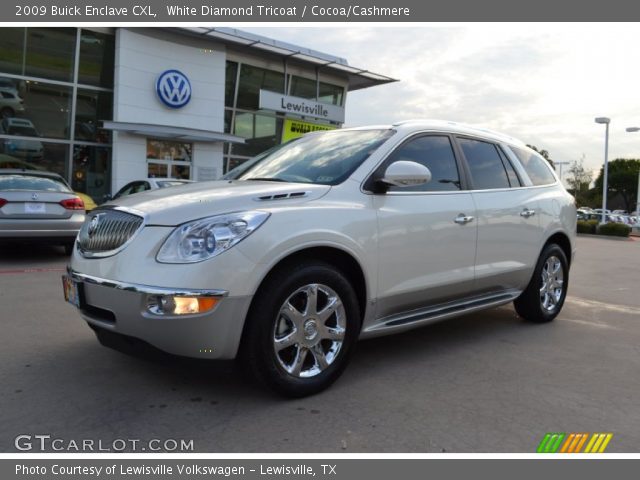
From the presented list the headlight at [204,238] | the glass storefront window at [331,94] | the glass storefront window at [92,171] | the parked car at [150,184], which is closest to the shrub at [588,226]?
the glass storefront window at [331,94]

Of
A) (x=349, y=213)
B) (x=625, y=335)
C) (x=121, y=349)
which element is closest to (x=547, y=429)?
(x=349, y=213)

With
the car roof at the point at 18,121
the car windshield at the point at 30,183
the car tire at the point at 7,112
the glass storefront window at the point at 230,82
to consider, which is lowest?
the car windshield at the point at 30,183

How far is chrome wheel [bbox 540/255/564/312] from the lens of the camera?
5.48 m

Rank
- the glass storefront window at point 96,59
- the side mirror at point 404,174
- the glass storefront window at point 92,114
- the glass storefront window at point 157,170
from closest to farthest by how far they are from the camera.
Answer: the side mirror at point 404,174
the glass storefront window at point 96,59
the glass storefront window at point 92,114
the glass storefront window at point 157,170

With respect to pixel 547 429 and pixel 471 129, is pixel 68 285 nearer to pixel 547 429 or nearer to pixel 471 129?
pixel 547 429

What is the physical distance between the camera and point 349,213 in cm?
359

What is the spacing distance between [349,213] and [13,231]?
21.5 ft

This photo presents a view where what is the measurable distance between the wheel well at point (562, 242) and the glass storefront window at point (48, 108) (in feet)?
55.9

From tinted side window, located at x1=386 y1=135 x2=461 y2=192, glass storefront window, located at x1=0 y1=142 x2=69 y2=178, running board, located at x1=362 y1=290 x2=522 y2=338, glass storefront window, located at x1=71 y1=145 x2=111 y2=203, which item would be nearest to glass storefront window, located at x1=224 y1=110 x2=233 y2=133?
glass storefront window, located at x1=71 y1=145 x2=111 y2=203

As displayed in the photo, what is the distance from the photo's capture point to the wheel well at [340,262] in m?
3.32

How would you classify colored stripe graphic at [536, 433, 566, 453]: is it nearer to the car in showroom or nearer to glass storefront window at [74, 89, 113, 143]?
the car in showroom

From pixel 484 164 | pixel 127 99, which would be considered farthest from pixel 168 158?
pixel 484 164

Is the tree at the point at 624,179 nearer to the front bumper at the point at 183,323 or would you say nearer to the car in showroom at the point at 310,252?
the car in showroom at the point at 310,252

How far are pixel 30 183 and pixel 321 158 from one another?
20.4 ft
